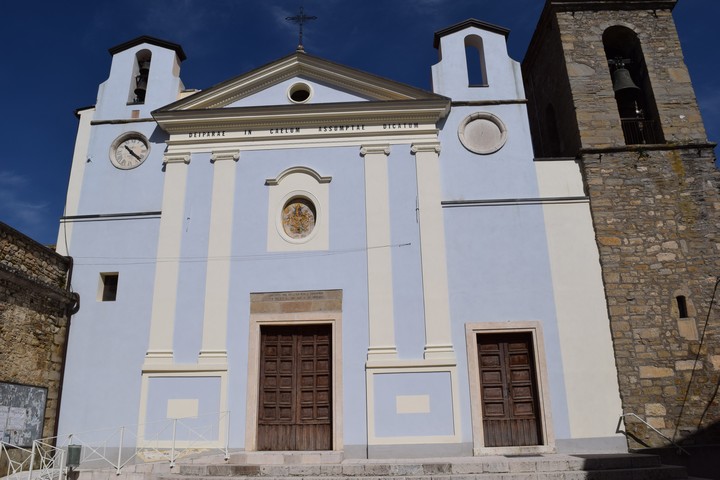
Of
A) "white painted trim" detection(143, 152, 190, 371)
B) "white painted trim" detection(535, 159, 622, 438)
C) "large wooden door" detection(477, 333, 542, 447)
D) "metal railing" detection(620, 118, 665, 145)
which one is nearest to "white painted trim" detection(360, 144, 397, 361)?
"large wooden door" detection(477, 333, 542, 447)

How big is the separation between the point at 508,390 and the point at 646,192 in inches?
175

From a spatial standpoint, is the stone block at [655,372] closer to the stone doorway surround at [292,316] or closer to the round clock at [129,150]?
the stone doorway surround at [292,316]

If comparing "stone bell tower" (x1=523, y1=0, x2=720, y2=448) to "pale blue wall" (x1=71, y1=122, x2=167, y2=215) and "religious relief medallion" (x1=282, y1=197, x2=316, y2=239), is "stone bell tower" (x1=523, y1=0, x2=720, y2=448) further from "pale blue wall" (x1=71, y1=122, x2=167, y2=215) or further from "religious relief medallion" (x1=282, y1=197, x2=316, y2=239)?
"pale blue wall" (x1=71, y1=122, x2=167, y2=215)

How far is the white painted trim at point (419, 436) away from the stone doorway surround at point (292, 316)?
0.54 m

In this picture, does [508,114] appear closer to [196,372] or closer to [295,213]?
[295,213]

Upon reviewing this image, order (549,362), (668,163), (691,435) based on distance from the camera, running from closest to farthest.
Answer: (691,435), (549,362), (668,163)

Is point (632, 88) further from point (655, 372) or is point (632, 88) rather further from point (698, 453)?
point (698, 453)

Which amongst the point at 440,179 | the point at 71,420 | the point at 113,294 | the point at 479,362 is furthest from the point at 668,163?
the point at 71,420

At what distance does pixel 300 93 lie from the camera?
Result: 1248cm

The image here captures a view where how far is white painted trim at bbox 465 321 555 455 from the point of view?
32.6ft

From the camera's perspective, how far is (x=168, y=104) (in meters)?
12.2

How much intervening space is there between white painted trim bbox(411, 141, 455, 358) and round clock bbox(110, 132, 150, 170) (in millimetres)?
5503

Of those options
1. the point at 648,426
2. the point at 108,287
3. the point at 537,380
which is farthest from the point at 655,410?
the point at 108,287

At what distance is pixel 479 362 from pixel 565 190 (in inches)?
143
